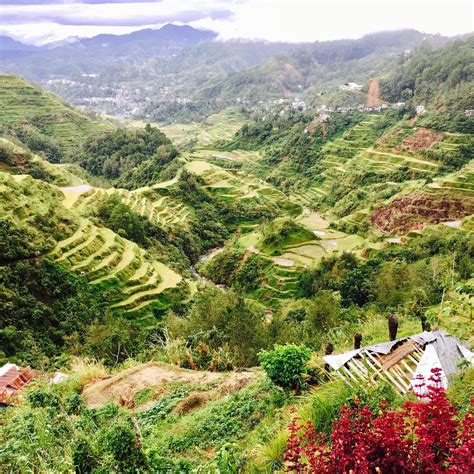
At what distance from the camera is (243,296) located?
26.8 meters

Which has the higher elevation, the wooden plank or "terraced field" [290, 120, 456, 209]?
the wooden plank

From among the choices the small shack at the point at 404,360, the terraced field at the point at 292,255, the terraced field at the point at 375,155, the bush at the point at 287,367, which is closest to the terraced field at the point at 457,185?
the terraced field at the point at 375,155

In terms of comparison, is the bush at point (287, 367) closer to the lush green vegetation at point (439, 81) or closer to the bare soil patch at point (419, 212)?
the bare soil patch at point (419, 212)

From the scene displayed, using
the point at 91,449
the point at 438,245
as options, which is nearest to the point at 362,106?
the point at 438,245

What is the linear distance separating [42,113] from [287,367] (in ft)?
237

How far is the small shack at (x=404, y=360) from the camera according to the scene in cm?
593

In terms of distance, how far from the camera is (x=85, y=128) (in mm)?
71000

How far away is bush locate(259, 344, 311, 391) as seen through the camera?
579 cm

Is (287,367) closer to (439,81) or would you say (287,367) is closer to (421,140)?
(421,140)

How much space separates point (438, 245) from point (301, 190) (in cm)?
2895

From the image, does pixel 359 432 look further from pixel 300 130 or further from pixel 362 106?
pixel 362 106

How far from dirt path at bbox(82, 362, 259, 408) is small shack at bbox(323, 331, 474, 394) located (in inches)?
66.9

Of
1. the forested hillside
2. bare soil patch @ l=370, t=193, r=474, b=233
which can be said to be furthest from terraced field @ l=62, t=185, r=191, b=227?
bare soil patch @ l=370, t=193, r=474, b=233

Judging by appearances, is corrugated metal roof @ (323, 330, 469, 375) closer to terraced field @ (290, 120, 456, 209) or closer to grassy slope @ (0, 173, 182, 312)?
grassy slope @ (0, 173, 182, 312)
